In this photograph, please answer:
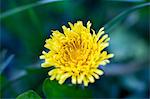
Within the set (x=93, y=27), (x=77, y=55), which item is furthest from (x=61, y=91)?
(x=93, y=27)

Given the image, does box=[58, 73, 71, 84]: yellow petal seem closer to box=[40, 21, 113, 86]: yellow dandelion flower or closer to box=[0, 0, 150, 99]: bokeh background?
box=[40, 21, 113, 86]: yellow dandelion flower

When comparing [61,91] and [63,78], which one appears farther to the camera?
[61,91]

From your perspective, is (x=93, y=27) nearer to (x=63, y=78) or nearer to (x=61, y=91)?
(x=61, y=91)

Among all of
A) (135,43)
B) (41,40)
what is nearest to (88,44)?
(41,40)

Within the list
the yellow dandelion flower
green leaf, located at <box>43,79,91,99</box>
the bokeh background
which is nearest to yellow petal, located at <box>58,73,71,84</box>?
the yellow dandelion flower

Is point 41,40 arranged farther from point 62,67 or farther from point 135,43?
point 62,67

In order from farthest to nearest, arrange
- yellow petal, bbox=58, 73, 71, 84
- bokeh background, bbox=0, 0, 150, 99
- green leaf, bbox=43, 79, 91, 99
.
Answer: bokeh background, bbox=0, 0, 150, 99
green leaf, bbox=43, 79, 91, 99
yellow petal, bbox=58, 73, 71, 84
